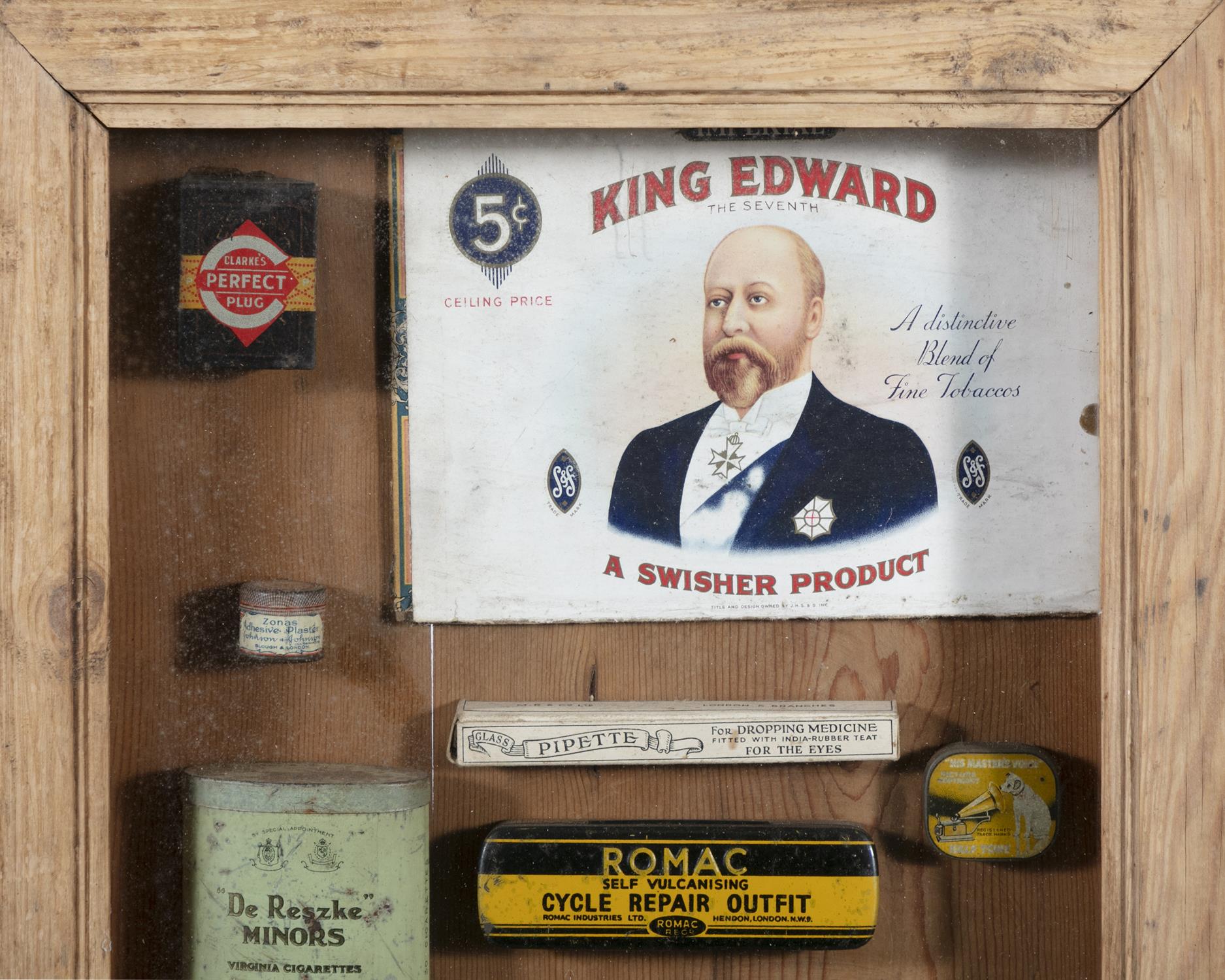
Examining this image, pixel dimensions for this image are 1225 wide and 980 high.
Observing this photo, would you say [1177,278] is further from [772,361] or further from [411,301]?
[411,301]

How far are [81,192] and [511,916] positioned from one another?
69 cm

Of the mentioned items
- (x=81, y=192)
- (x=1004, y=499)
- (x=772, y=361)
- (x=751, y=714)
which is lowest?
(x=751, y=714)

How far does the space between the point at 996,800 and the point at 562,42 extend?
28.7 inches

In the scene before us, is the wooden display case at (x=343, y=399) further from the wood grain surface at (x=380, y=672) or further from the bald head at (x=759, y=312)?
the bald head at (x=759, y=312)

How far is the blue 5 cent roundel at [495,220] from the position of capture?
37.8 inches

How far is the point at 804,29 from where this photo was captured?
88 cm

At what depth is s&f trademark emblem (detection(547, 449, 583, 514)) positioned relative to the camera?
0.97 m

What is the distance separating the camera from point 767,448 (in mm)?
976

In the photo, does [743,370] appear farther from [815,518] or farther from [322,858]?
[322,858]

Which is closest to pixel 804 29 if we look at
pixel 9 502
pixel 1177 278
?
pixel 1177 278

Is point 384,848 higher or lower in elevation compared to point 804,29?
lower

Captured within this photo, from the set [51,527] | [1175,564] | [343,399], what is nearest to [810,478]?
[1175,564]

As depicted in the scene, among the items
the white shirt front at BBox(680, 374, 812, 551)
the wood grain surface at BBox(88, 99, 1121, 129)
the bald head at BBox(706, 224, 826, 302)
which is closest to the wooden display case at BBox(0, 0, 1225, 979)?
the wood grain surface at BBox(88, 99, 1121, 129)

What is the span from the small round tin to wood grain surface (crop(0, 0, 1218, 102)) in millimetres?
403
